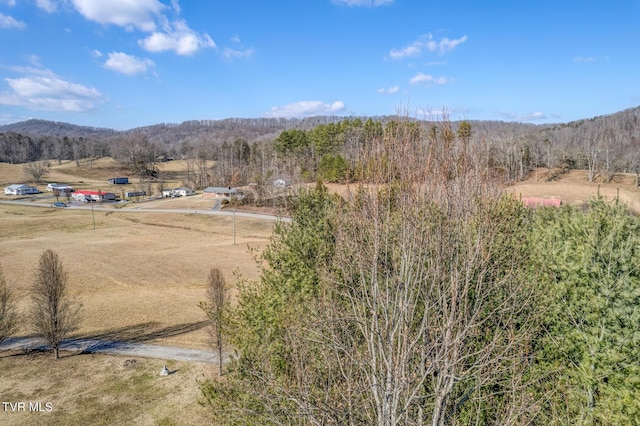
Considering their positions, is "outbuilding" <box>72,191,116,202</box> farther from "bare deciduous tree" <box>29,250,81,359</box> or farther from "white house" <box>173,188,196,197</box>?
"bare deciduous tree" <box>29,250,81,359</box>

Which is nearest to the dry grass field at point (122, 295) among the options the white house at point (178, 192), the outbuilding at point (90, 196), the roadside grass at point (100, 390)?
the roadside grass at point (100, 390)

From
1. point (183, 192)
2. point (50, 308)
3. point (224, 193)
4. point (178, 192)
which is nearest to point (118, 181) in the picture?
point (178, 192)

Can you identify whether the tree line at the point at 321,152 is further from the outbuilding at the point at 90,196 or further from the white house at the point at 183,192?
the outbuilding at the point at 90,196

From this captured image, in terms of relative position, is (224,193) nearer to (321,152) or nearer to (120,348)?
(321,152)

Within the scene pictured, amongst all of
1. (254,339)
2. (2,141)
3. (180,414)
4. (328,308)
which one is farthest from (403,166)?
(2,141)

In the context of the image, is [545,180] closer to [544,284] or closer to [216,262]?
[216,262]

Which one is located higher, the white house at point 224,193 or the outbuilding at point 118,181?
the outbuilding at point 118,181
